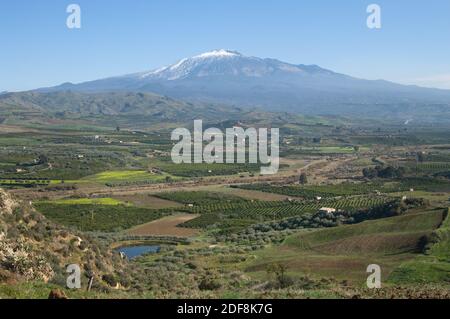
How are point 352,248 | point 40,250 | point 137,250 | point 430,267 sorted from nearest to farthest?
point 40,250, point 430,267, point 352,248, point 137,250

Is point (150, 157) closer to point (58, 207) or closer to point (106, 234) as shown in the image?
point (58, 207)

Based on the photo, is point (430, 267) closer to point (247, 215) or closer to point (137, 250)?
point (137, 250)

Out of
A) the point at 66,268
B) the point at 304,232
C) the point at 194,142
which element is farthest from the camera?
the point at 194,142

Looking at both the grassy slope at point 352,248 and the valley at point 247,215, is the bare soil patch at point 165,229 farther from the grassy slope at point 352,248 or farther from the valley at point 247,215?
the grassy slope at point 352,248

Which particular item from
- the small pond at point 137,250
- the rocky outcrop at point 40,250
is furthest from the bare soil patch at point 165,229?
the rocky outcrop at point 40,250

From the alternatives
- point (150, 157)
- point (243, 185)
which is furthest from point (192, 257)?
point (150, 157)

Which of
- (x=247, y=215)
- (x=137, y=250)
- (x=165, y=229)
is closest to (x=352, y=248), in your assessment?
(x=137, y=250)
